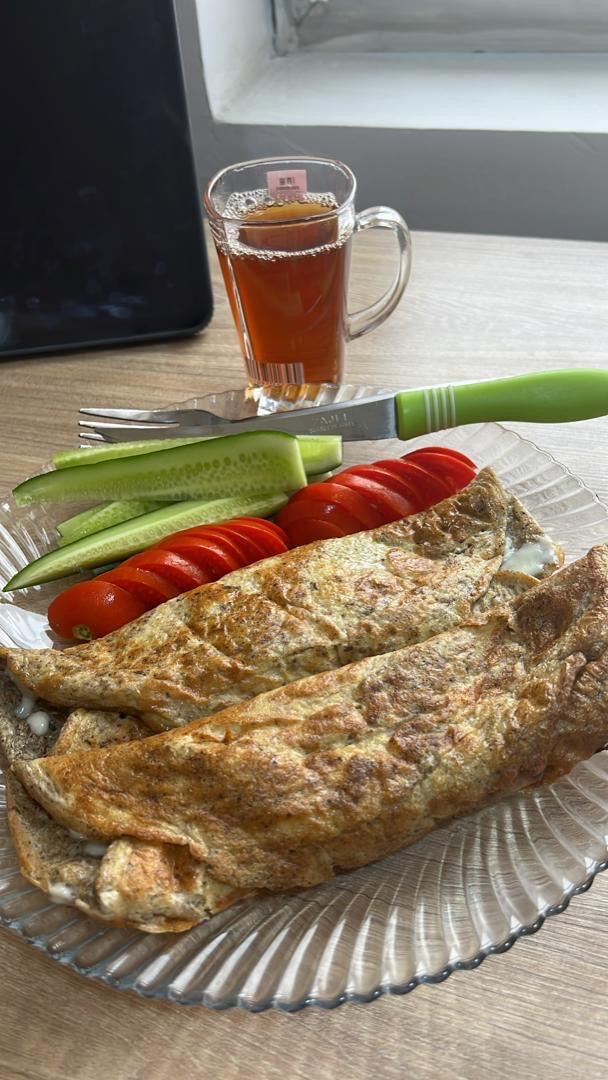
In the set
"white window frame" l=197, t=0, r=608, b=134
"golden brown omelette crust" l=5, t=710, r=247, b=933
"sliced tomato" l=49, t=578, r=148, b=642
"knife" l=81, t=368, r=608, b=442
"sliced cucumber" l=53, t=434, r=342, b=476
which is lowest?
"golden brown omelette crust" l=5, t=710, r=247, b=933

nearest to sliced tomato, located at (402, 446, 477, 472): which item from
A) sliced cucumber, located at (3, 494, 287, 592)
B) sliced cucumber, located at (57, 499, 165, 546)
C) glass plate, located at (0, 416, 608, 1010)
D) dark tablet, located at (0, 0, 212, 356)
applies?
sliced cucumber, located at (3, 494, 287, 592)

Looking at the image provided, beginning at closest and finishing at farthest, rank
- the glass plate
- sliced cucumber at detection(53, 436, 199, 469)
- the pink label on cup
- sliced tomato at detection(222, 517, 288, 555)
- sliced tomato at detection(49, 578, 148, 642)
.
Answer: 1. the glass plate
2. sliced tomato at detection(49, 578, 148, 642)
3. sliced tomato at detection(222, 517, 288, 555)
4. sliced cucumber at detection(53, 436, 199, 469)
5. the pink label on cup

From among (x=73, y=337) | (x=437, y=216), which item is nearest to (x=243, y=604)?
(x=73, y=337)

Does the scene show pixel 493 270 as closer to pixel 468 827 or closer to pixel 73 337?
pixel 73 337

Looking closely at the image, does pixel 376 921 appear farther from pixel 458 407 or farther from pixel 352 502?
pixel 458 407

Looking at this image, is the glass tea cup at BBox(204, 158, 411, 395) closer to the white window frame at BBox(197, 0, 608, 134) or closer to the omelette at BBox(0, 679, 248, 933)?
the omelette at BBox(0, 679, 248, 933)
